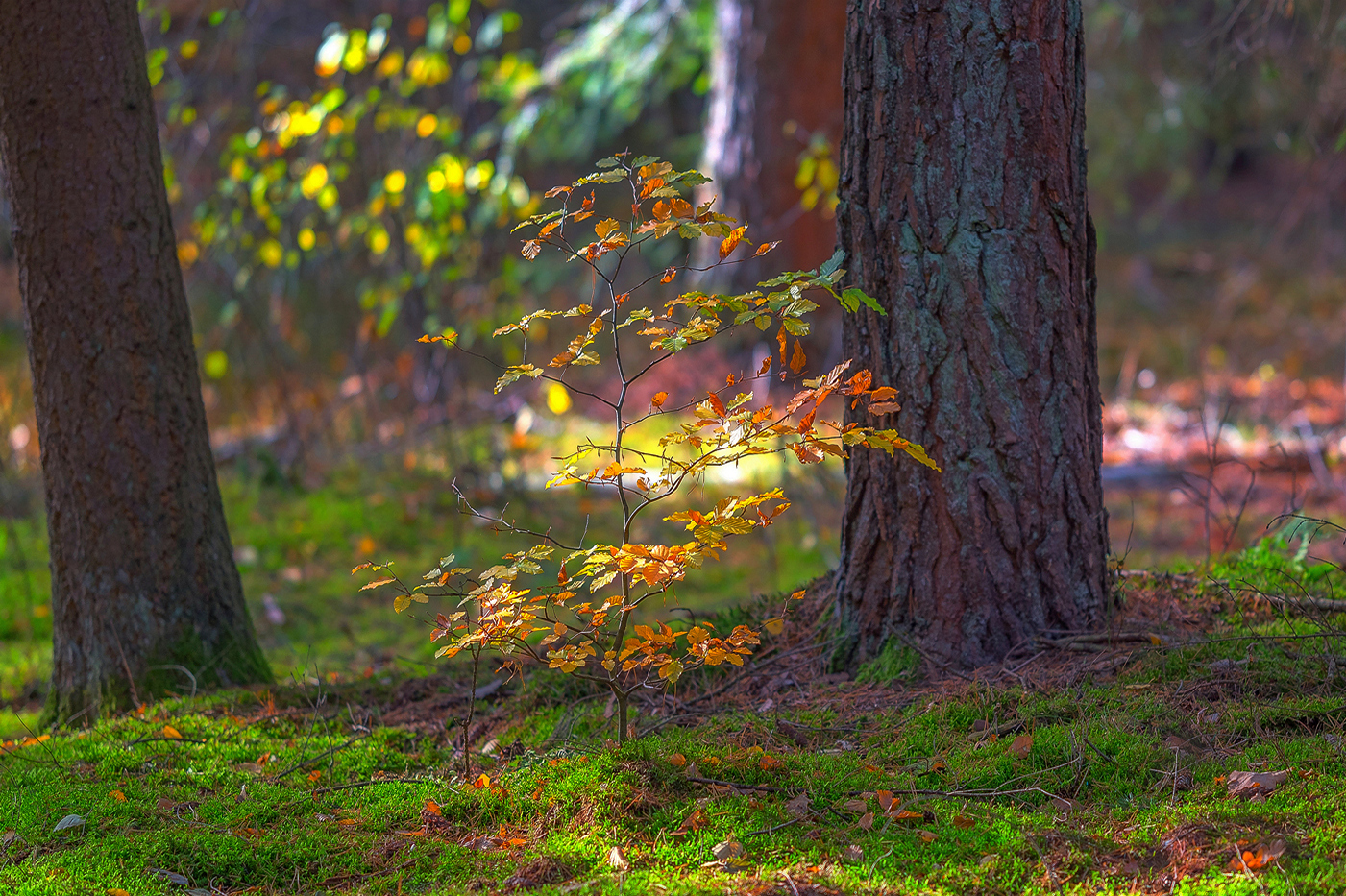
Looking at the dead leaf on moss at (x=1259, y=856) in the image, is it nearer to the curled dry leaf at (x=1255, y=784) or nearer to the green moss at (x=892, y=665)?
the curled dry leaf at (x=1255, y=784)

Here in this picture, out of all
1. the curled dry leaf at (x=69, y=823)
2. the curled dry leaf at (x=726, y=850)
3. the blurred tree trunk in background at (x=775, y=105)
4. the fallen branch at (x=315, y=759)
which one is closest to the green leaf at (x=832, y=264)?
the curled dry leaf at (x=726, y=850)

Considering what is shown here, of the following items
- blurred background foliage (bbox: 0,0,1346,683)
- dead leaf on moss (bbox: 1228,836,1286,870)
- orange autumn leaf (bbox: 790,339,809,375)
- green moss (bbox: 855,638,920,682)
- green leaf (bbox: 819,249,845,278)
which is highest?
blurred background foliage (bbox: 0,0,1346,683)

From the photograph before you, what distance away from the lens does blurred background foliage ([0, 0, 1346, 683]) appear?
A: 223 inches

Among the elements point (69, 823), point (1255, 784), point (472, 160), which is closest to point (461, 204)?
point (472, 160)

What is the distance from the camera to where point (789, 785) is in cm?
246

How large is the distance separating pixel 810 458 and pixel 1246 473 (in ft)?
18.7

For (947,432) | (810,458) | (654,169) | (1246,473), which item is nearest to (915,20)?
(654,169)

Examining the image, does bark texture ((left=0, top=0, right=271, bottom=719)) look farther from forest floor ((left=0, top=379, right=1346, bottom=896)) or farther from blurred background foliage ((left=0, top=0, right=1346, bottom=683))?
blurred background foliage ((left=0, top=0, right=1346, bottom=683))

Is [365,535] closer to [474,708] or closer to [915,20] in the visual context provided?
[474,708]

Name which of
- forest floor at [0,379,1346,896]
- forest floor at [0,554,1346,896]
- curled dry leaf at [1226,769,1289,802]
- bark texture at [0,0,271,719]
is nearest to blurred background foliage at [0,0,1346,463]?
bark texture at [0,0,271,719]

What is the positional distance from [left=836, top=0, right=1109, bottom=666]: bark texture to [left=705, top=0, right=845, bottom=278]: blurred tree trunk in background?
16.4 feet

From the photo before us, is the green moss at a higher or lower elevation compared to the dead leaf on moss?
higher

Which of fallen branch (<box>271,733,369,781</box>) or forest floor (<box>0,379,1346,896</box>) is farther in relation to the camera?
fallen branch (<box>271,733,369,781</box>)

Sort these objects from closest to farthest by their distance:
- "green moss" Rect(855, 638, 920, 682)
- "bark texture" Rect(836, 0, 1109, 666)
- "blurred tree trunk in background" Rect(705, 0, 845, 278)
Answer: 1. "bark texture" Rect(836, 0, 1109, 666)
2. "green moss" Rect(855, 638, 920, 682)
3. "blurred tree trunk in background" Rect(705, 0, 845, 278)
